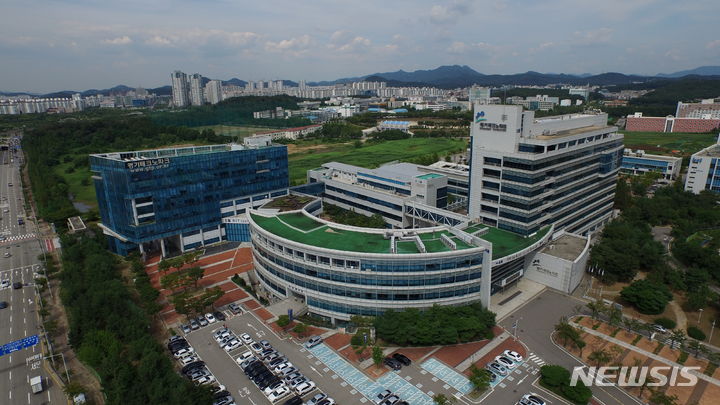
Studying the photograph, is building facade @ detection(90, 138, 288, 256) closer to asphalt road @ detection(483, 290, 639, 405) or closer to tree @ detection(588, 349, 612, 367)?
asphalt road @ detection(483, 290, 639, 405)

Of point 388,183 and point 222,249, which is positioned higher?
point 388,183

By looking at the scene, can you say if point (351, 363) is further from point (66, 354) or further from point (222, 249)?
point (222, 249)

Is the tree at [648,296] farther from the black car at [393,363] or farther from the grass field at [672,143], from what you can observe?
the grass field at [672,143]

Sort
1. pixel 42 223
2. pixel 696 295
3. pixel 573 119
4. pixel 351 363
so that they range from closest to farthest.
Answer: pixel 351 363 → pixel 696 295 → pixel 573 119 → pixel 42 223

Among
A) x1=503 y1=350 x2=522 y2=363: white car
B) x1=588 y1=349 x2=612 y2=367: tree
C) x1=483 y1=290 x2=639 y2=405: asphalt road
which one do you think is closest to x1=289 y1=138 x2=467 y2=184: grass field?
x1=483 y1=290 x2=639 y2=405: asphalt road

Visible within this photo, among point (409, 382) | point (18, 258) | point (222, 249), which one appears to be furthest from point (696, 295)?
point (18, 258)

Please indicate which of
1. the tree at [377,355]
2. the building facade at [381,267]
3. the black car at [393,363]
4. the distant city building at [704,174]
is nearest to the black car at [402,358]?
the black car at [393,363]
